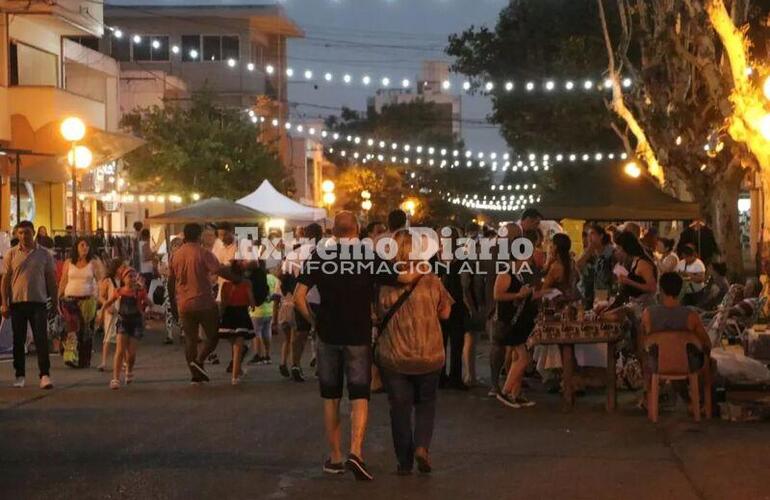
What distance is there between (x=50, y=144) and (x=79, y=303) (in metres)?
11.6

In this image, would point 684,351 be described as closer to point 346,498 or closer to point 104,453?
point 346,498

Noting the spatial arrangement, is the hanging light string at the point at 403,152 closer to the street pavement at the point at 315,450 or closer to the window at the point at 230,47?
the window at the point at 230,47

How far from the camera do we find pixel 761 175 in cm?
1998

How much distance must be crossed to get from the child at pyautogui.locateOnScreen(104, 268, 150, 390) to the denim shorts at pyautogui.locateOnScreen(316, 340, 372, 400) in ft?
18.1

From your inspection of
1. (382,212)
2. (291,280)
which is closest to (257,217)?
(291,280)

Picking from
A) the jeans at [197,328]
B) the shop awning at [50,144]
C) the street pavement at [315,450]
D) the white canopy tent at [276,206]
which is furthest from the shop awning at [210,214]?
the street pavement at [315,450]

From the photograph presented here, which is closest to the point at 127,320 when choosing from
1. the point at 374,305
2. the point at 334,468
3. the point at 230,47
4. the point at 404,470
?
the point at 374,305

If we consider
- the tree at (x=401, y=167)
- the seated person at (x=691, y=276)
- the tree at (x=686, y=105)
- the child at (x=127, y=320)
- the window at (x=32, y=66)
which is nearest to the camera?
the child at (x=127, y=320)

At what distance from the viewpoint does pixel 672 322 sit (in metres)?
11.0

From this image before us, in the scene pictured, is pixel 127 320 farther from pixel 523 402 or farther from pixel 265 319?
pixel 523 402

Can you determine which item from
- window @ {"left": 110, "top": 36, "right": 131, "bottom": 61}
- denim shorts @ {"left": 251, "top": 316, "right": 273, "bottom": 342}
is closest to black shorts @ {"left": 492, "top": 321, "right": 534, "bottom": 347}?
denim shorts @ {"left": 251, "top": 316, "right": 273, "bottom": 342}

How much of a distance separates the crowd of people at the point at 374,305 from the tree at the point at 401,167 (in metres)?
39.1

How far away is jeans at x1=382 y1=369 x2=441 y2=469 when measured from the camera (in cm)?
862

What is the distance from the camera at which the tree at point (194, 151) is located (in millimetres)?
37781
